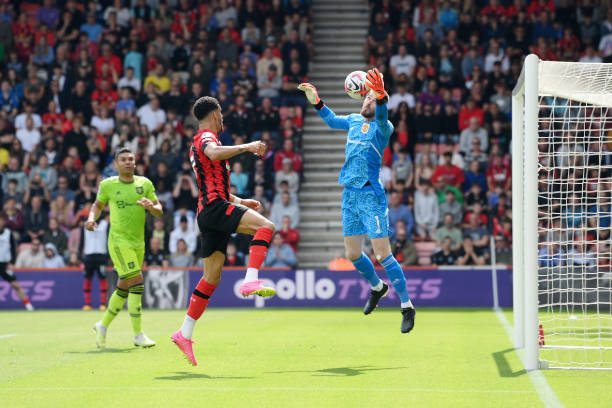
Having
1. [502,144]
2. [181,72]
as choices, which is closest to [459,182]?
[502,144]

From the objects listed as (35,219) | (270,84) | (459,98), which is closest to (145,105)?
(270,84)

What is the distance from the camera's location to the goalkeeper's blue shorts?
930 cm

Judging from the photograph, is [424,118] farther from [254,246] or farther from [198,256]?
[254,246]

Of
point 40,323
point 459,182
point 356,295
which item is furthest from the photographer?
point 459,182

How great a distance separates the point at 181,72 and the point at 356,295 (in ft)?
26.1

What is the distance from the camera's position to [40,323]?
14742 mm

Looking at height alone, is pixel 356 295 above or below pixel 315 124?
below

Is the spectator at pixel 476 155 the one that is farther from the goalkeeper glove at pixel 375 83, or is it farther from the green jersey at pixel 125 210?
the goalkeeper glove at pixel 375 83

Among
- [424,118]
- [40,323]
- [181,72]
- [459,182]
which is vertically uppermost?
[181,72]

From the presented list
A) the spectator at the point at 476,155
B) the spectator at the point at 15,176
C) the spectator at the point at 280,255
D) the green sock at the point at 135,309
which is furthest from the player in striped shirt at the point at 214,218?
the spectator at the point at 15,176

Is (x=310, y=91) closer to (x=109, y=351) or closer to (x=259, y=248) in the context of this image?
(x=259, y=248)

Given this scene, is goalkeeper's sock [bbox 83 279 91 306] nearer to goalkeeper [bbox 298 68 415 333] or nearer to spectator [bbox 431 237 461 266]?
spectator [bbox 431 237 461 266]

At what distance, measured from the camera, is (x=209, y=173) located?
8.25 m

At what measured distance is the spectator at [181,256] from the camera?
19531 mm
